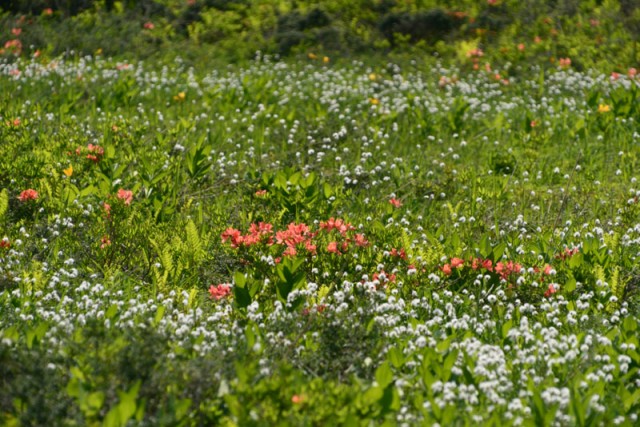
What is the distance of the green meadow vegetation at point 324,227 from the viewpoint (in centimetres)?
393

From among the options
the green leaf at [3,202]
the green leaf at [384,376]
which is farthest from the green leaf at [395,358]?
the green leaf at [3,202]

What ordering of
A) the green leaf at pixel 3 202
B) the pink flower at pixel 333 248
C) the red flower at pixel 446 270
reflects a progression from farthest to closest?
the green leaf at pixel 3 202 → the pink flower at pixel 333 248 → the red flower at pixel 446 270

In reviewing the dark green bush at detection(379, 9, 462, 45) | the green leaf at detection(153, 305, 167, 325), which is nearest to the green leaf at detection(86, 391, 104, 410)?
the green leaf at detection(153, 305, 167, 325)

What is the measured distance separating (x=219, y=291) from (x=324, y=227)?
1226 millimetres

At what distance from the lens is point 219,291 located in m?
5.43

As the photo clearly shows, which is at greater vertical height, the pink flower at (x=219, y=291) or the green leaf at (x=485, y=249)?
the pink flower at (x=219, y=291)

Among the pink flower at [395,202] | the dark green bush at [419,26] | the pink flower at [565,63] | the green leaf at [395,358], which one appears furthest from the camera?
the dark green bush at [419,26]

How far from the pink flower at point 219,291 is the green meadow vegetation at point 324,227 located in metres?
0.02

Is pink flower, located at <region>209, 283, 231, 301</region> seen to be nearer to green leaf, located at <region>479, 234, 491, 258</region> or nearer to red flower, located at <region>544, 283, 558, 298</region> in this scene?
green leaf, located at <region>479, 234, 491, 258</region>

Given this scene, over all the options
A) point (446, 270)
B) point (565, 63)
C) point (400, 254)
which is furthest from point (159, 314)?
point (565, 63)

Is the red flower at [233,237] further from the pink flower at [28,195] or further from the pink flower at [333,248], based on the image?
the pink flower at [28,195]

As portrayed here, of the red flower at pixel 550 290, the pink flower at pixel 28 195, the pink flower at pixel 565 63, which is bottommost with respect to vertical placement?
the pink flower at pixel 565 63

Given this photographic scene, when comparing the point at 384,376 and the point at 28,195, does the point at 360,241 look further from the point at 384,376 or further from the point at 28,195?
the point at 28,195

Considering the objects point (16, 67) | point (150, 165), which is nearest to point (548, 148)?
point (150, 165)
